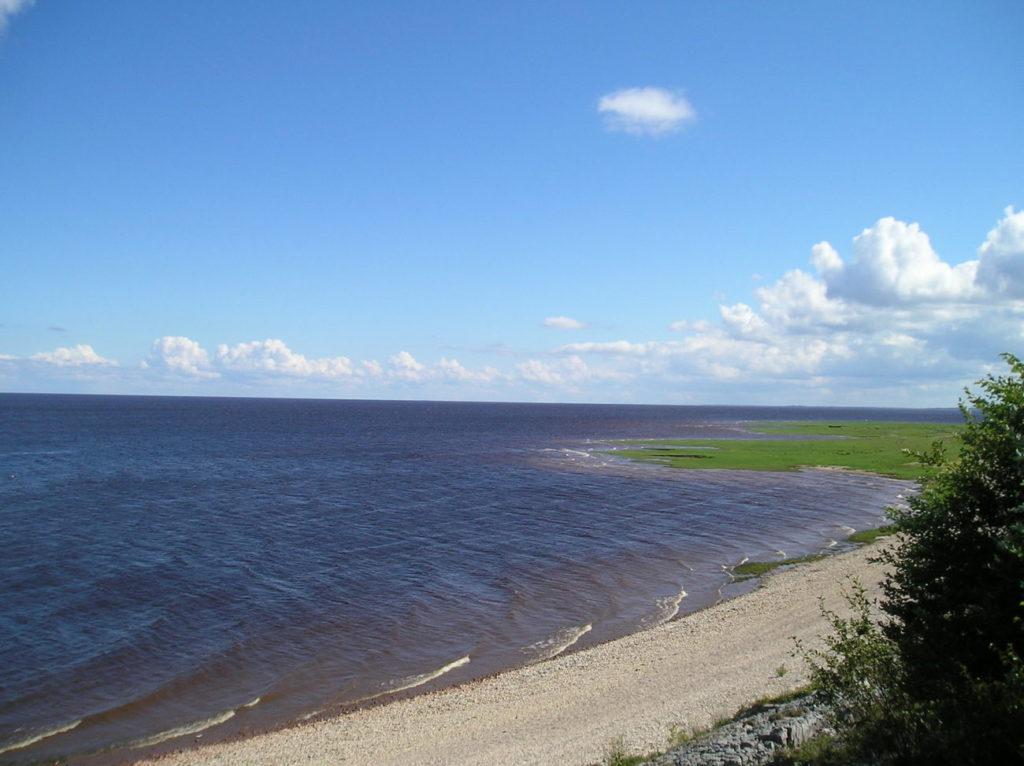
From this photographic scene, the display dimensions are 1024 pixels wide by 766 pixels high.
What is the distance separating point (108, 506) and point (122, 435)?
92.2 m

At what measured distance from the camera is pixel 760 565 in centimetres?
4159

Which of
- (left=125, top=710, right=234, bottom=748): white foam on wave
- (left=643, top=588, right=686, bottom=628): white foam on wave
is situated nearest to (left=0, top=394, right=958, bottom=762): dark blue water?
(left=125, top=710, right=234, bottom=748): white foam on wave

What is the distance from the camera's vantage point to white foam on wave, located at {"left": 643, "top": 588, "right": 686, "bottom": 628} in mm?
32156

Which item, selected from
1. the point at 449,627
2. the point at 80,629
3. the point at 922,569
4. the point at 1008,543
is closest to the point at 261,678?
the point at 449,627

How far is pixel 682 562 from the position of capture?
42812 mm

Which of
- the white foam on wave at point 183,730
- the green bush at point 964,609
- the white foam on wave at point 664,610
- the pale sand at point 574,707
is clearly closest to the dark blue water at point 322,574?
the white foam on wave at point 183,730

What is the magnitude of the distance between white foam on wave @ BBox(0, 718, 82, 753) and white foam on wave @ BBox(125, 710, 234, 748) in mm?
2575

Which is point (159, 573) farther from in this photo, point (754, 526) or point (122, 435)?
point (122, 435)

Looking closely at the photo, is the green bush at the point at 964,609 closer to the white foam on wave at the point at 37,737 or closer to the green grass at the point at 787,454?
the white foam on wave at the point at 37,737

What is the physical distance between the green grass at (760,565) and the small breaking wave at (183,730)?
28.1 meters

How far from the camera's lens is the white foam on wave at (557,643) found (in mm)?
28578

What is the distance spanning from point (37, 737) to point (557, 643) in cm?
1904

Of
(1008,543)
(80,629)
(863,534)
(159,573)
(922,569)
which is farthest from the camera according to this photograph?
(863,534)

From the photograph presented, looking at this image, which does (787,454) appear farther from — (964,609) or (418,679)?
(964,609)
